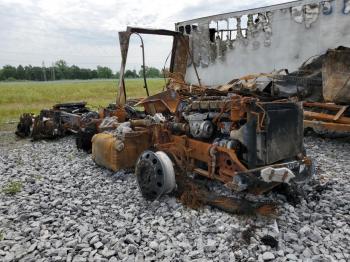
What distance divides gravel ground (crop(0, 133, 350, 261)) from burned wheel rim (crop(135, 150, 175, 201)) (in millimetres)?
170

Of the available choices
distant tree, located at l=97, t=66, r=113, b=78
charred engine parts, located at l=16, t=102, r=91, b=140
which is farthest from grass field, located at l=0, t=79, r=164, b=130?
distant tree, located at l=97, t=66, r=113, b=78

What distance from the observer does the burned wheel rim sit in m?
4.70

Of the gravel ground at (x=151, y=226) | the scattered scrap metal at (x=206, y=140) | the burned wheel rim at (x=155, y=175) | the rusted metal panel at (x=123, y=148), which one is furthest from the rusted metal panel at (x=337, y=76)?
the burned wheel rim at (x=155, y=175)

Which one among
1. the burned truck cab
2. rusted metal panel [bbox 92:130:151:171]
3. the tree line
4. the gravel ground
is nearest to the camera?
the gravel ground

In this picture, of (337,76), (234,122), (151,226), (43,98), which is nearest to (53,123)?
(151,226)

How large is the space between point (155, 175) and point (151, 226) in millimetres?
782

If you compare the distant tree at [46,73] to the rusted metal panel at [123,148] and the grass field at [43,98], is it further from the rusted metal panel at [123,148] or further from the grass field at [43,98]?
the rusted metal panel at [123,148]

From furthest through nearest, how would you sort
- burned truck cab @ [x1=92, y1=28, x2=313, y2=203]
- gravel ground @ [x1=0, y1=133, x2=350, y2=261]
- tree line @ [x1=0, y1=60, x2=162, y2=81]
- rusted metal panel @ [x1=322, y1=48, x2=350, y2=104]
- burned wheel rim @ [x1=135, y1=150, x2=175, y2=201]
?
1. tree line @ [x1=0, y1=60, x2=162, y2=81]
2. rusted metal panel @ [x1=322, y1=48, x2=350, y2=104]
3. burned wheel rim @ [x1=135, y1=150, x2=175, y2=201]
4. burned truck cab @ [x1=92, y1=28, x2=313, y2=203]
5. gravel ground @ [x1=0, y1=133, x2=350, y2=261]

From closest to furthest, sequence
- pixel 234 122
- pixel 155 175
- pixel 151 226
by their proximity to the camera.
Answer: pixel 151 226, pixel 234 122, pixel 155 175

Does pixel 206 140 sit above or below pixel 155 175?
above

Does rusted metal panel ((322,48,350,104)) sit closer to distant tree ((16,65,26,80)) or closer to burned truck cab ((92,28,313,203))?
burned truck cab ((92,28,313,203))

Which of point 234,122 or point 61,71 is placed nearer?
point 234,122

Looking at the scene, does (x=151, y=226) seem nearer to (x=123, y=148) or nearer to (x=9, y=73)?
(x=123, y=148)

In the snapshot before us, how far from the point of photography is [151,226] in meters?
4.20
